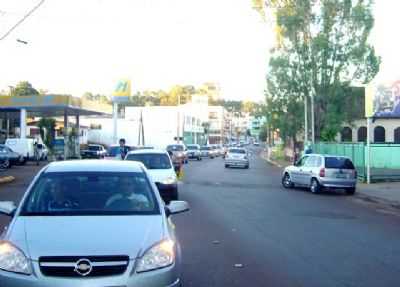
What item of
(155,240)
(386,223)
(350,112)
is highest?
(350,112)

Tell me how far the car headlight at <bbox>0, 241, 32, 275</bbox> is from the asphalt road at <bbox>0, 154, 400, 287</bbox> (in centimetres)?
293

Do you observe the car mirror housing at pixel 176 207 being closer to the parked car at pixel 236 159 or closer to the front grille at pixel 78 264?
the front grille at pixel 78 264

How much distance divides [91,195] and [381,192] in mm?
19906

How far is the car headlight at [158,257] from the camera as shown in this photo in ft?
18.6

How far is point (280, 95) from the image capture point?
47594mm

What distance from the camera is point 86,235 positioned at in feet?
19.2

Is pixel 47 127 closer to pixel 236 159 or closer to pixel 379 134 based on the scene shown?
pixel 236 159

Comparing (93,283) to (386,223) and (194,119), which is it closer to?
(386,223)

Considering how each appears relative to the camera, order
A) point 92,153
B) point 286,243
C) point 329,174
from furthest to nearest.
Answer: point 92,153
point 329,174
point 286,243

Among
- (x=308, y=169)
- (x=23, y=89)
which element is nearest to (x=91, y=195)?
(x=308, y=169)

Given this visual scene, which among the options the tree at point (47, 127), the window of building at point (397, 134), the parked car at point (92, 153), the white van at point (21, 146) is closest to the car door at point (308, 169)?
the white van at point (21, 146)

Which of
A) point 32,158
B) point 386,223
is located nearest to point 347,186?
point 386,223

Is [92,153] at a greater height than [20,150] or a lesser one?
lesser

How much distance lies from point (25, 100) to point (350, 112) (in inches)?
1037
